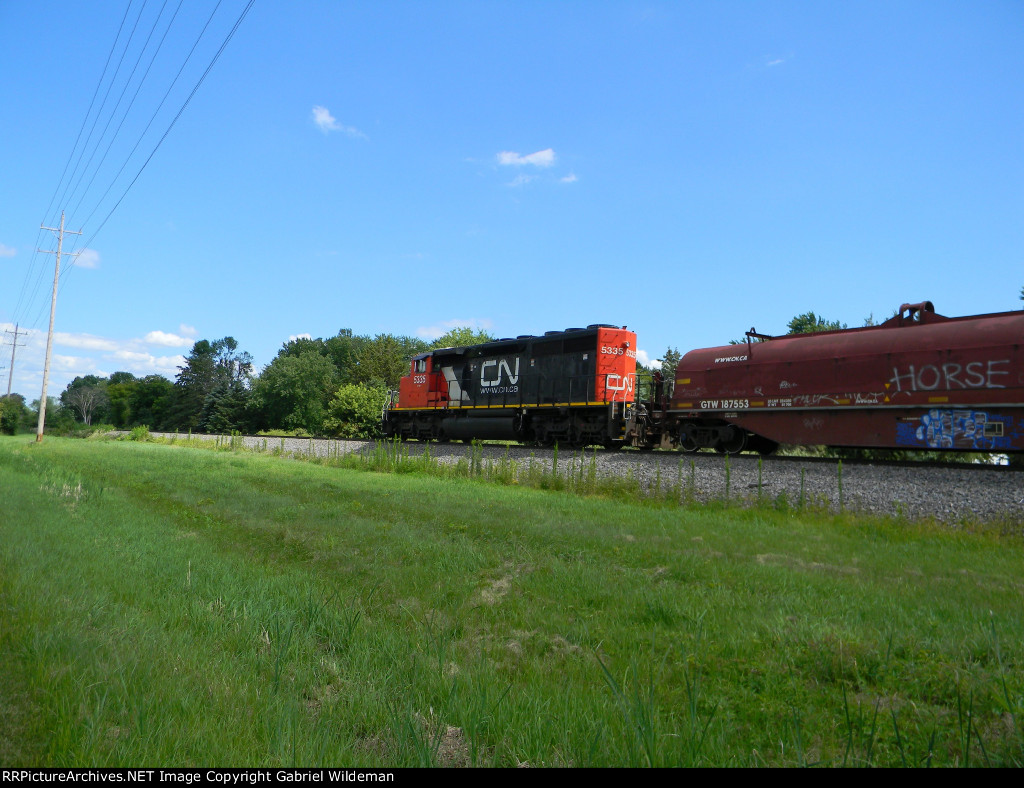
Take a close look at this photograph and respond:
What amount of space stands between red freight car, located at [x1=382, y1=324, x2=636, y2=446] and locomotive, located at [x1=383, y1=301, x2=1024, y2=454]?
0.05 meters

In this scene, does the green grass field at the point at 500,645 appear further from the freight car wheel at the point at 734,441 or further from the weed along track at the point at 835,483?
the freight car wheel at the point at 734,441

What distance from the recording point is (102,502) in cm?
1091

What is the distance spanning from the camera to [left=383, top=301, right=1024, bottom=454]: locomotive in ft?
43.9

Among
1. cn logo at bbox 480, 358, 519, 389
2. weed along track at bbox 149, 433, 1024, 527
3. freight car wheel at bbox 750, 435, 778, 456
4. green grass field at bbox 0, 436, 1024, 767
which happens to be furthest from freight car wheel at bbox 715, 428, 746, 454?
cn logo at bbox 480, 358, 519, 389

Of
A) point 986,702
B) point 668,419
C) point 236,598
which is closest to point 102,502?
point 236,598

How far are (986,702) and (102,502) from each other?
492 inches

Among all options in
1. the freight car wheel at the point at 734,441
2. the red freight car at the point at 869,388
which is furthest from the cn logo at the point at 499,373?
the freight car wheel at the point at 734,441

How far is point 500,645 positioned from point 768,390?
46.8 ft

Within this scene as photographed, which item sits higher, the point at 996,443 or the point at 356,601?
the point at 996,443

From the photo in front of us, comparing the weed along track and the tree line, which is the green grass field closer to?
the weed along track

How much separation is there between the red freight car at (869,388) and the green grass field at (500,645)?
17.9 feet

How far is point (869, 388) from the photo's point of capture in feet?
48.6

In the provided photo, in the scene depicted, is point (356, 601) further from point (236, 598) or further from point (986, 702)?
point (986, 702)
